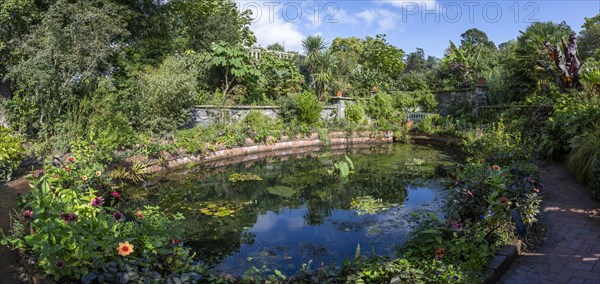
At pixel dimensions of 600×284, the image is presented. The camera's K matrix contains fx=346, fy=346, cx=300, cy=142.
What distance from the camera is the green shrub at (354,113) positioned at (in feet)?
50.5

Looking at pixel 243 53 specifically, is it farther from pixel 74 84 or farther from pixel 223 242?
pixel 223 242

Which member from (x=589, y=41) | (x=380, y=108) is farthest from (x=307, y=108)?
(x=589, y=41)

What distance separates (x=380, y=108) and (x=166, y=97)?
31.1 ft

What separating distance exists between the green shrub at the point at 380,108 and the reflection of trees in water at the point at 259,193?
597cm

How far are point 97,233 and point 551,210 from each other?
5.97 meters

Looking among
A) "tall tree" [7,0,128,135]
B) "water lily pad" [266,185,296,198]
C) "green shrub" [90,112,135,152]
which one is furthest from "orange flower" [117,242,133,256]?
"tall tree" [7,0,128,135]

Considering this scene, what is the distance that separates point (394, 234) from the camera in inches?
200

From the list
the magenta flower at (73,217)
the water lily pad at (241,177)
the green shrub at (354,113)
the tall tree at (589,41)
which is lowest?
the water lily pad at (241,177)

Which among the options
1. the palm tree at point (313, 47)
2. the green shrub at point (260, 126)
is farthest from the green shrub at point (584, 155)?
the palm tree at point (313, 47)

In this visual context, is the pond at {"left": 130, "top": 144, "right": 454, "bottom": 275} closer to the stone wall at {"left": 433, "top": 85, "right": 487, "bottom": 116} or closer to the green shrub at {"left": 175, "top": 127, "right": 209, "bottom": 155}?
the green shrub at {"left": 175, "top": 127, "right": 209, "bottom": 155}

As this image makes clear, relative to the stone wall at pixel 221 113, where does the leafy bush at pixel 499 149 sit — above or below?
below

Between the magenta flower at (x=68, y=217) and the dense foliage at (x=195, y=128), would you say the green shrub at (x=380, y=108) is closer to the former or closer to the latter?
the dense foliage at (x=195, y=128)

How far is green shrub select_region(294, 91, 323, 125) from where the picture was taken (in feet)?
44.1

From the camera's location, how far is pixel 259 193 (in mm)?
7219
